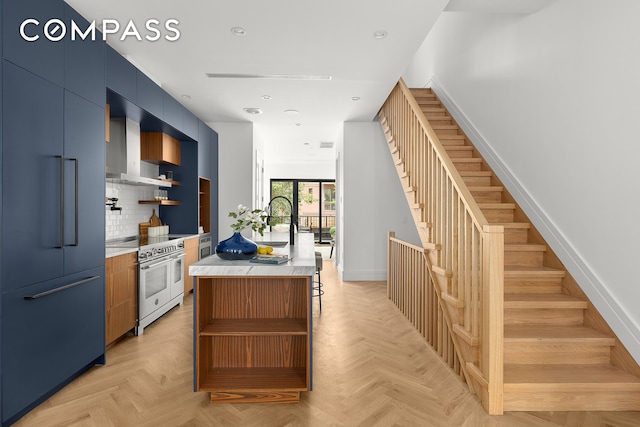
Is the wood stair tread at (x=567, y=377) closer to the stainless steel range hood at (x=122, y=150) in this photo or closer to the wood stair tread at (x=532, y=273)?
the wood stair tread at (x=532, y=273)

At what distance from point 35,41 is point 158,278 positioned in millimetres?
2562

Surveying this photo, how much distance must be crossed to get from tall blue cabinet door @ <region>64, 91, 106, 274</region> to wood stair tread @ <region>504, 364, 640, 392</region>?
3.05 metres

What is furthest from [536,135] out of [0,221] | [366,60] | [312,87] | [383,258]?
[0,221]

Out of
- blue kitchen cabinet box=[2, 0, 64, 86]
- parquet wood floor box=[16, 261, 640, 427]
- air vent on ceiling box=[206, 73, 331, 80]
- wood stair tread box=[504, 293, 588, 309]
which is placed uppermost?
air vent on ceiling box=[206, 73, 331, 80]

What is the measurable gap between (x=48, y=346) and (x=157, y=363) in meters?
0.86

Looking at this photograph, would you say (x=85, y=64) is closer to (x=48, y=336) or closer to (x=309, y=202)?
(x=48, y=336)

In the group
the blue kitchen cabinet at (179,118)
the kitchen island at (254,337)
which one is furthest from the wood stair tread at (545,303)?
the blue kitchen cabinet at (179,118)

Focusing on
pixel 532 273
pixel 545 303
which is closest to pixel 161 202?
pixel 532 273

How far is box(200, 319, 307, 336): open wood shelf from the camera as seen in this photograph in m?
2.41

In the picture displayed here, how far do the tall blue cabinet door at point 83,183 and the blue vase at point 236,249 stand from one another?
1049 millimetres

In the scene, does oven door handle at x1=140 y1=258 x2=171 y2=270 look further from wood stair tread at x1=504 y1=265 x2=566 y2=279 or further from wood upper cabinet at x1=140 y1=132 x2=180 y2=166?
wood stair tread at x1=504 y1=265 x2=566 y2=279

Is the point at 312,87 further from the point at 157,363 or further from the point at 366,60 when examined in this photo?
the point at 157,363

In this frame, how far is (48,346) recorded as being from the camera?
8.00ft

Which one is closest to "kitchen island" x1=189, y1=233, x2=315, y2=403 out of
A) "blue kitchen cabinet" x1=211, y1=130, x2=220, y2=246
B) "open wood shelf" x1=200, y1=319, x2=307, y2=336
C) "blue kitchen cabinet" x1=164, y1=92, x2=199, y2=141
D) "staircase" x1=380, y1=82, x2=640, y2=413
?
"open wood shelf" x1=200, y1=319, x2=307, y2=336
